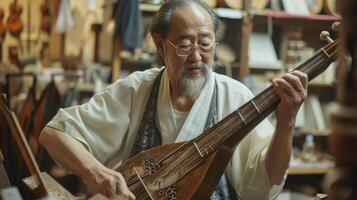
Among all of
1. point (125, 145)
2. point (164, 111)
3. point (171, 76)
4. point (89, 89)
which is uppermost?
point (171, 76)

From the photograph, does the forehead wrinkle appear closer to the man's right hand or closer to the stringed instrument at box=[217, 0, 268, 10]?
the man's right hand

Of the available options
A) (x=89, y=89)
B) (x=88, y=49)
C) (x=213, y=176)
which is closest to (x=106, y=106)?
(x=213, y=176)

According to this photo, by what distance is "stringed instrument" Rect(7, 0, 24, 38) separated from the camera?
3.99m

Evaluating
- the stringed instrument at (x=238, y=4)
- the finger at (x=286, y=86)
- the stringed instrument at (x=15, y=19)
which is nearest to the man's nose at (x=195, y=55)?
the finger at (x=286, y=86)

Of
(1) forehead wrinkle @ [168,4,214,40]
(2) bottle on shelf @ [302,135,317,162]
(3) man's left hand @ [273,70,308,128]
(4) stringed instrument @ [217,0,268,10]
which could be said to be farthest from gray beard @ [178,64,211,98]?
(2) bottle on shelf @ [302,135,317,162]

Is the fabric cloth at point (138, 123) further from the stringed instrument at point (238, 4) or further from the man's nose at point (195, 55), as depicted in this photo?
the stringed instrument at point (238, 4)

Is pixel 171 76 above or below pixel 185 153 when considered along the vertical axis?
above

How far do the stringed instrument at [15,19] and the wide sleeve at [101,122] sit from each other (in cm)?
248

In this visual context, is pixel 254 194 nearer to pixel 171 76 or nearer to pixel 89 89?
pixel 171 76

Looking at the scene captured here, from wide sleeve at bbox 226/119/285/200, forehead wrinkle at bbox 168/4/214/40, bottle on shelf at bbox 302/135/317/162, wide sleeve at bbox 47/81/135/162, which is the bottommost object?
bottle on shelf at bbox 302/135/317/162

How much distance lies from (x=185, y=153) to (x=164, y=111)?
28cm

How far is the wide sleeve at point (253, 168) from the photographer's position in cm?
158

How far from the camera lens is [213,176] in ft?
4.69

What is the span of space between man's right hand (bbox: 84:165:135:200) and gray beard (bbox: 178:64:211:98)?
0.36 meters
